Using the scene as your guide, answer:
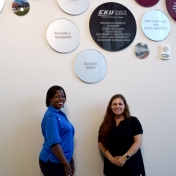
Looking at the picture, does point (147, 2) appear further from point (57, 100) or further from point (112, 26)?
point (57, 100)

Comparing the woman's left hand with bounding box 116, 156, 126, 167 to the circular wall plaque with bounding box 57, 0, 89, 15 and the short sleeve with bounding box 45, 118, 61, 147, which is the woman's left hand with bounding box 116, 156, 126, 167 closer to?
the short sleeve with bounding box 45, 118, 61, 147

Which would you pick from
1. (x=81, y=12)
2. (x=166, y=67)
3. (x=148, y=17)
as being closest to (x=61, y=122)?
(x=81, y=12)

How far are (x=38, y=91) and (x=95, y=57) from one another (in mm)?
544

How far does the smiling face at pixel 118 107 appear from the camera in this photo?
1650 millimetres

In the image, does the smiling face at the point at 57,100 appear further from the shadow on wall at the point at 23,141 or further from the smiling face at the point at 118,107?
the smiling face at the point at 118,107

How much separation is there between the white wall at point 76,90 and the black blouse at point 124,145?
0.22 m

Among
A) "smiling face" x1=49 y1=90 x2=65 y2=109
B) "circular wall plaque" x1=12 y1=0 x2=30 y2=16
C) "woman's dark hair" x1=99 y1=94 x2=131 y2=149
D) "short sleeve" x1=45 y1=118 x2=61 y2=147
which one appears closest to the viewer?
"short sleeve" x1=45 y1=118 x2=61 y2=147

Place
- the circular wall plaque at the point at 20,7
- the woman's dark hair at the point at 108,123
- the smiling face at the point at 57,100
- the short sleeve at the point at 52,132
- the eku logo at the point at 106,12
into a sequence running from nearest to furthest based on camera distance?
the short sleeve at the point at 52,132, the smiling face at the point at 57,100, the woman's dark hair at the point at 108,123, the circular wall plaque at the point at 20,7, the eku logo at the point at 106,12

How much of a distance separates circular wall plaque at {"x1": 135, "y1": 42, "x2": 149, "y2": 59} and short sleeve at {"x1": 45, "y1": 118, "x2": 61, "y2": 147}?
3.12ft

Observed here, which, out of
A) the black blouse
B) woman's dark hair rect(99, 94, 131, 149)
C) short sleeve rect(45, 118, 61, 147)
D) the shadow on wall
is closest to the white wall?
the shadow on wall

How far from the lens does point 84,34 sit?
184 centimetres

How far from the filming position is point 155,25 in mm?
1938

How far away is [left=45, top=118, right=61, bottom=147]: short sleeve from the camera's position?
4.44ft

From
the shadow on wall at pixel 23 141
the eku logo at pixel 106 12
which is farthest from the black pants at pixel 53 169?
the eku logo at pixel 106 12
